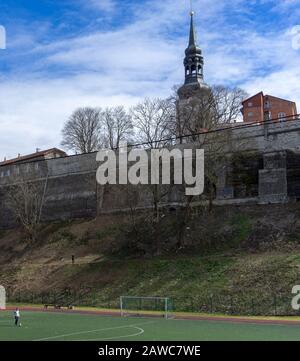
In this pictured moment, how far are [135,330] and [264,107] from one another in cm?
7263

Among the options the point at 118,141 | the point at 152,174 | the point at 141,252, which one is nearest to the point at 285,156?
the point at 152,174

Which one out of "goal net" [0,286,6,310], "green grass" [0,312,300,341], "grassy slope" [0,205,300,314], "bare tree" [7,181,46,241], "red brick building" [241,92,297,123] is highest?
"red brick building" [241,92,297,123]

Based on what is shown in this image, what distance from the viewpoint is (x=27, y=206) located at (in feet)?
181

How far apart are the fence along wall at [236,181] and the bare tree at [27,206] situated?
1.62 m

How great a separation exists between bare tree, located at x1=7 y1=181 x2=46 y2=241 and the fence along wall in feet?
5.31

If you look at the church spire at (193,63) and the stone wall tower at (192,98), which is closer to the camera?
the stone wall tower at (192,98)

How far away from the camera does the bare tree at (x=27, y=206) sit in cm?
5388

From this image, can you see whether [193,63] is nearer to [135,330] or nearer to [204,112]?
[204,112]

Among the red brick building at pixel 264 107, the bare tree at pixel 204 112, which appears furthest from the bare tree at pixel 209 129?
the red brick building at pixel 264 107

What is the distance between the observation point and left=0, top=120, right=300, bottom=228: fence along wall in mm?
43438

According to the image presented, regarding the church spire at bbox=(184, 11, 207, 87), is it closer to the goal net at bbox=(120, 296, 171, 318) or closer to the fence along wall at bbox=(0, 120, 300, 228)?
the fence along wall at bbox=(0, 120, 300, 228)

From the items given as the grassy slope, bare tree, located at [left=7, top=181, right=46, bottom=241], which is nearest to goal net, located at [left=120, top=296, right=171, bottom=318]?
the grassy slope

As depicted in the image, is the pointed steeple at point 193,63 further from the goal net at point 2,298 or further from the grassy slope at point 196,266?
the goal net at point 2,298

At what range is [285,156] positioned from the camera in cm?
4381
